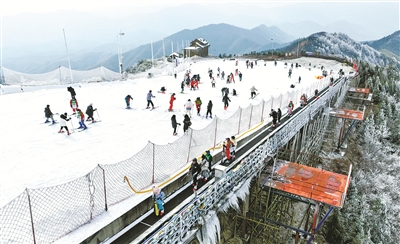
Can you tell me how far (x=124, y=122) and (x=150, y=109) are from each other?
3106 mm

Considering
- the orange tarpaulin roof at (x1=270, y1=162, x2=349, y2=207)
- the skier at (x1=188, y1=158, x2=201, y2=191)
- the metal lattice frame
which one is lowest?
the orange tarpaulin roof at (x1=270, y1=162, x2=349, y2=207)

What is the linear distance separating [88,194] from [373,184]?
27684mm

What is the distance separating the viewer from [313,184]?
10117mm

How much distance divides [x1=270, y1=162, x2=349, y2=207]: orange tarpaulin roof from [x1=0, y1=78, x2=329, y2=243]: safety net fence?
12.1ft

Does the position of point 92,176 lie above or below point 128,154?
above

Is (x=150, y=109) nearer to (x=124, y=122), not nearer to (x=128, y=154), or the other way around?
(x=124, y=122)

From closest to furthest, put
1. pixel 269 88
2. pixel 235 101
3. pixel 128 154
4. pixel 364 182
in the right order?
pixel 128 154 → pixel 235 101 → pixel 364 182 → pixel 269 88

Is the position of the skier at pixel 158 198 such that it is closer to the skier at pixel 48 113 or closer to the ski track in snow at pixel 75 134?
the ski track in snow at pixel 75 134

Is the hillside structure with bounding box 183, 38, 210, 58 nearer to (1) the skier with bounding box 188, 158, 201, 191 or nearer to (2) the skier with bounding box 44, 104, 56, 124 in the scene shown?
(2) the skier with bounding box 44, 104, 56, 124

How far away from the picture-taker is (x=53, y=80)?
2781 cm

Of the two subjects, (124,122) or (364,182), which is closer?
(124,122)

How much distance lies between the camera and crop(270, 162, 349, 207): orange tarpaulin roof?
32.6 ft

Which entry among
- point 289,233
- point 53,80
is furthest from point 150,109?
point 53,80

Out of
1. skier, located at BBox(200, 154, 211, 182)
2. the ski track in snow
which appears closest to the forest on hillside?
the ski track in snow
